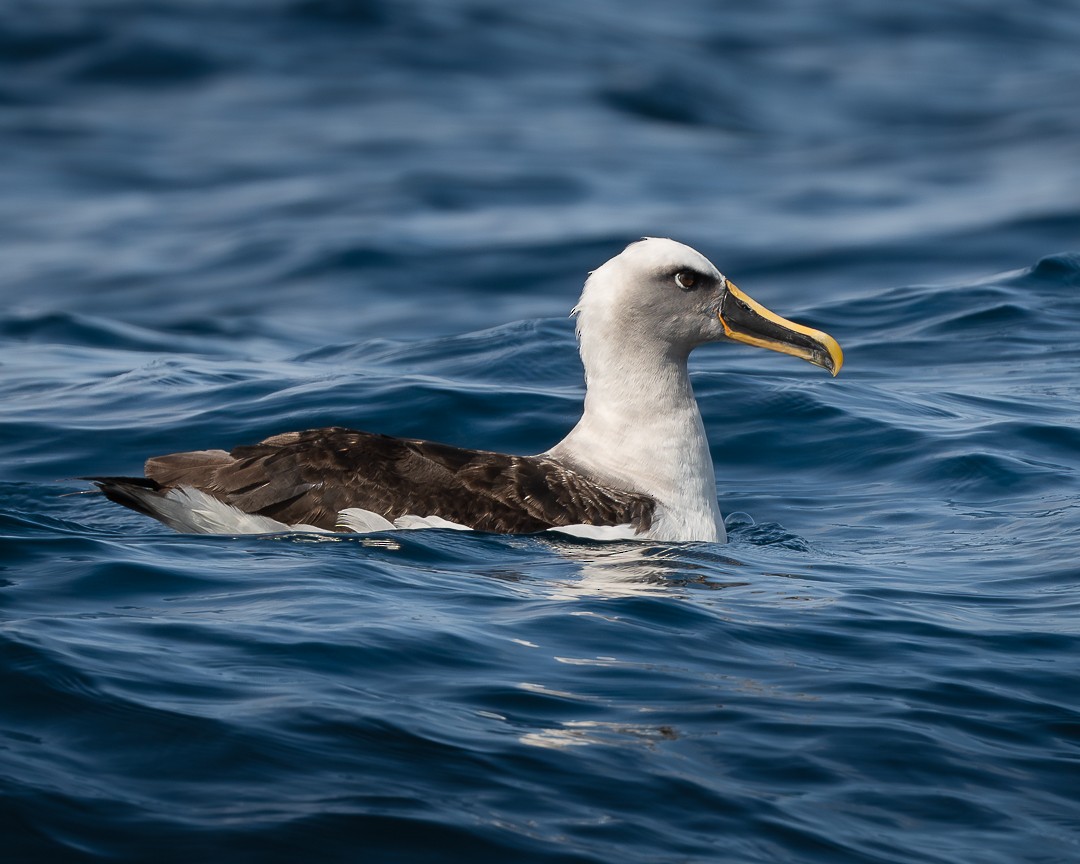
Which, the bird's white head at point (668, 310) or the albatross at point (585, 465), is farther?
the bird's white head at point (668, 310)

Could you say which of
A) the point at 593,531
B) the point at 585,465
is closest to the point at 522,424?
the point at 585,465

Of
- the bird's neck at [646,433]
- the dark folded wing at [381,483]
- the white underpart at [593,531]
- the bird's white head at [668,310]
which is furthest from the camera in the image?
the bird's white head at [668,310]

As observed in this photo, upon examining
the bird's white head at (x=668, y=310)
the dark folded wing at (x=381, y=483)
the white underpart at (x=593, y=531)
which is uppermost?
the bird's white head at (x=668, y=310)

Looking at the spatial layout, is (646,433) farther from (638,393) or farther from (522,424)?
(522,424)

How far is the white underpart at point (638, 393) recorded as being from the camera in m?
8.95

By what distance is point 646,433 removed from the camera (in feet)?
29.6

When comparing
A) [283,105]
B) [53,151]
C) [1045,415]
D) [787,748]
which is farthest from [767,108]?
[787,748]

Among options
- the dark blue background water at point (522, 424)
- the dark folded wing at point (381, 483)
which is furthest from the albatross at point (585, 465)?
the dark blue background water at point (522, 424)

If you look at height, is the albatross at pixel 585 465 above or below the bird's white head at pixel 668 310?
below

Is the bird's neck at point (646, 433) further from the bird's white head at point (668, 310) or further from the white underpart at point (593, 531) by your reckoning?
the white underpart at point (593, 531)

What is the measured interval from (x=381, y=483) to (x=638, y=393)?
169 centimetres

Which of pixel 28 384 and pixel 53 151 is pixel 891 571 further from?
pixel 53 151

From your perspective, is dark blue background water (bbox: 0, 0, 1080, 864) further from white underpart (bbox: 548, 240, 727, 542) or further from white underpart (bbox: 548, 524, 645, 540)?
white underpart (bbox: 548, 240, 727, 542)

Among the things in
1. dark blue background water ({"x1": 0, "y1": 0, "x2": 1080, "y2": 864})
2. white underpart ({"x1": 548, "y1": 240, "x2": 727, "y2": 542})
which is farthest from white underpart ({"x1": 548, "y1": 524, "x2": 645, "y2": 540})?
white underpart ({"x1": 548, "y1": 240, "x2": 727, "y2": 542})
